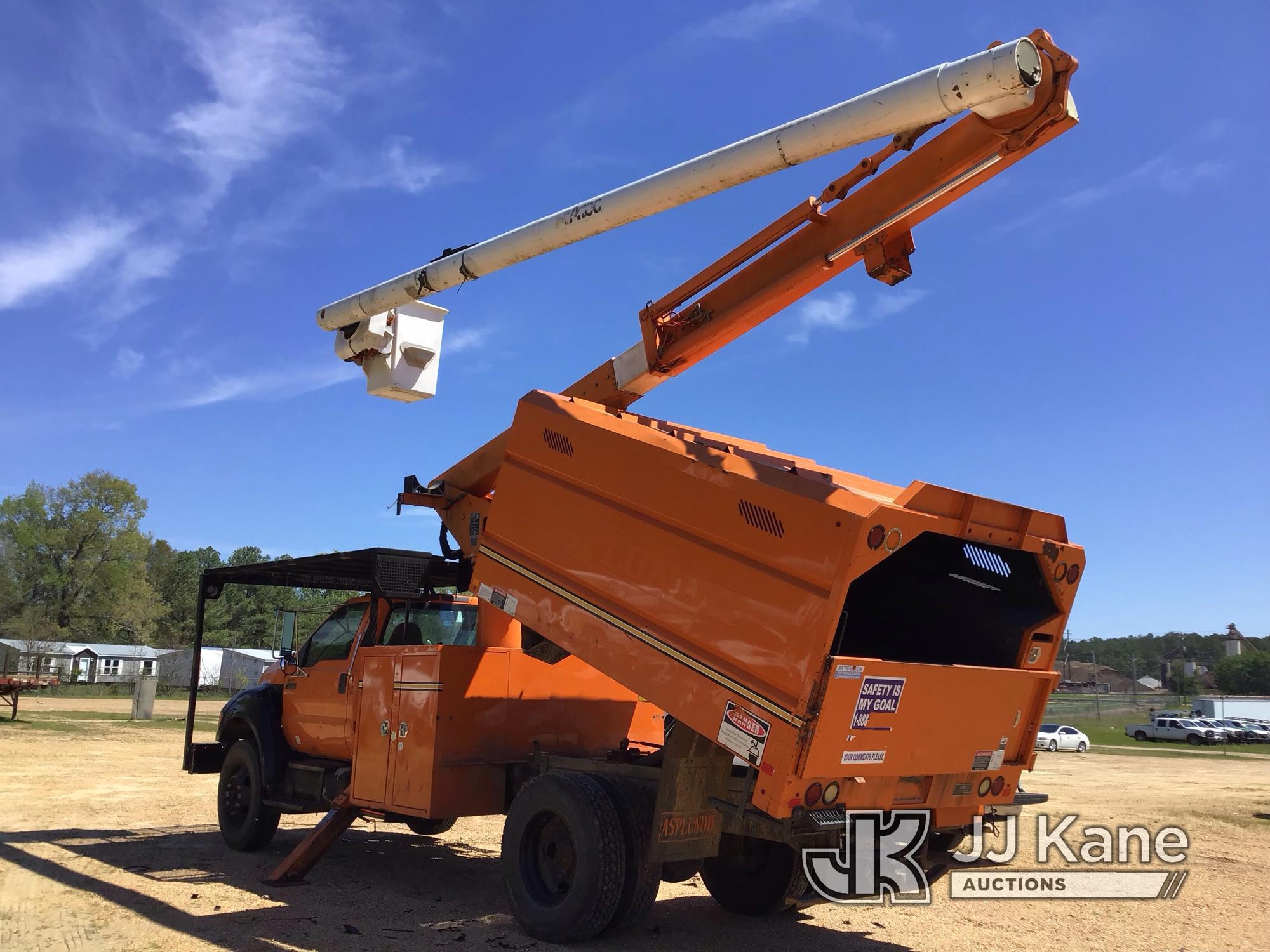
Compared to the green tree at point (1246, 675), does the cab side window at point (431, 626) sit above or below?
above

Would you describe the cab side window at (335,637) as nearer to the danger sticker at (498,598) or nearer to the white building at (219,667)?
the danger sticker at (498,598)

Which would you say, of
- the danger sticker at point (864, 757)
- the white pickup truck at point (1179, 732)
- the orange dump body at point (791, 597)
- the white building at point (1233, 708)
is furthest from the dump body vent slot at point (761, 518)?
the white building at point (1233, 708)

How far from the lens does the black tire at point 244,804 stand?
939cm

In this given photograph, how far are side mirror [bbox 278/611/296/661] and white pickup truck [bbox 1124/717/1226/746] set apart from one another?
146ft

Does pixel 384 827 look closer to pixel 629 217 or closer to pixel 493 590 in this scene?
pixel 493 590

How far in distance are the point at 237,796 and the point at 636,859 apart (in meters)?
5.52

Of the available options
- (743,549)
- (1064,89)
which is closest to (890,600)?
(743,549)

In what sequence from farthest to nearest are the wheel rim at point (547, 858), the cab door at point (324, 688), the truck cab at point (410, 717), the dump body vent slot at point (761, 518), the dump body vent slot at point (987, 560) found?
the cab door at point (324, 688) < the truck cab at point (410, 717) < the wheel rim at point (547, 858) < the dump body vent slot at point (987, 560) < the dump body vent slot at point (761, 518)

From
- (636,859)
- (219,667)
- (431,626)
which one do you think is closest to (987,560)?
(636,859)

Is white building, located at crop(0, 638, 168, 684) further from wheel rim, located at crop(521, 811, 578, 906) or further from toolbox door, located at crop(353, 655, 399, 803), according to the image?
wheel rim, located at crop(521, 811, 578, 906)

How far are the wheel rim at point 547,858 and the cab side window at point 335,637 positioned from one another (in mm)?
3018

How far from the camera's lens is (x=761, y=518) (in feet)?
18.0

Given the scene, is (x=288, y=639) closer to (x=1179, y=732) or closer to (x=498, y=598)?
(x=498, y=598)

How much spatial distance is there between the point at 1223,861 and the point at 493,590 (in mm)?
9258
